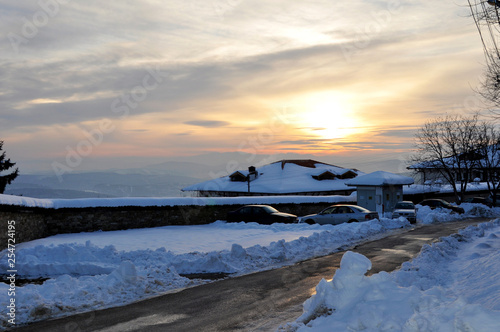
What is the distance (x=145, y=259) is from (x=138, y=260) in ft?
0.89

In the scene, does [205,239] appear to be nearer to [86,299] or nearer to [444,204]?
[86,299]

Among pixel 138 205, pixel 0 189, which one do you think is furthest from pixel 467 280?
pixel 0 189

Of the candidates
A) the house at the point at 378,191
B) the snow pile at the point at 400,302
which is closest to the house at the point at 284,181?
the house at the point at 378,191

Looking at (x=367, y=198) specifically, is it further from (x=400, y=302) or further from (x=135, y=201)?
(x=400, y=302)

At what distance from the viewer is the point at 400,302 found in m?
6.09

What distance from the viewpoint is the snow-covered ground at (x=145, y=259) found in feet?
28.3

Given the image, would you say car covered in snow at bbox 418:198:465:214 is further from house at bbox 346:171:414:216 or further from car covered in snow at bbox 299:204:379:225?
car covered in snow at bbox 299:204:379:225

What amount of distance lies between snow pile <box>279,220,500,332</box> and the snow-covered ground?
182 mm

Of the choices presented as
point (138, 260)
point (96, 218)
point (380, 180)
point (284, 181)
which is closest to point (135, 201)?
point (96, 218)

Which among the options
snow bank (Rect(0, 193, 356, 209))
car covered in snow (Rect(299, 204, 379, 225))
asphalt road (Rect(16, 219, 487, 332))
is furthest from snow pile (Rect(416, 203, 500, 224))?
asphalt road (Rect(16, 219, 487, 332))

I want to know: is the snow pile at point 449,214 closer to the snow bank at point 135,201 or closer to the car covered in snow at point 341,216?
the car covered in snow at point 341,216

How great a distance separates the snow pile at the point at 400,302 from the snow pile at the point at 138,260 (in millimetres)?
4484

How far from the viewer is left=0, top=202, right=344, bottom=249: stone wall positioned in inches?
700

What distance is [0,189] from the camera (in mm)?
47969
